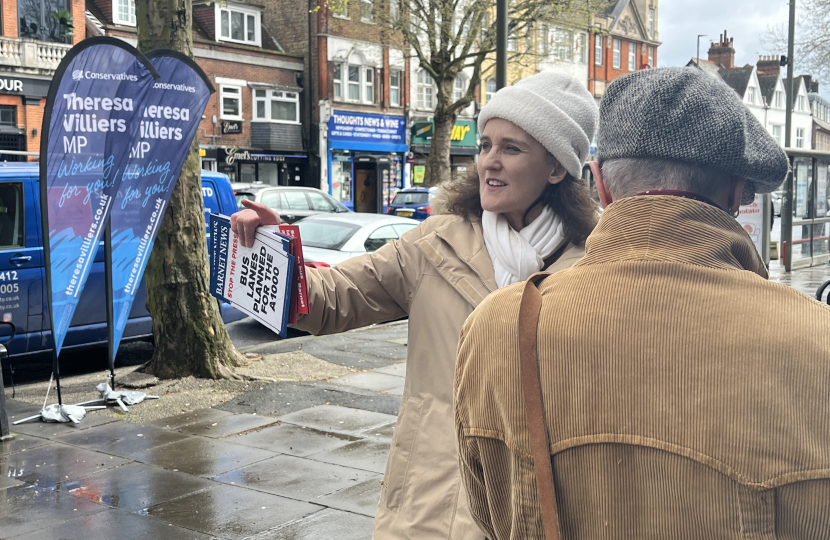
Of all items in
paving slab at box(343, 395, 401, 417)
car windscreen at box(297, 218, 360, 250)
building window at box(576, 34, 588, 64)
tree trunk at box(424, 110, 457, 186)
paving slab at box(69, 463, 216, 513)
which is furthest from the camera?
building window at box(576, 34, 588, 64)

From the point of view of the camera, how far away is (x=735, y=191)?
1339 mm

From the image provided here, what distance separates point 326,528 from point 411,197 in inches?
879

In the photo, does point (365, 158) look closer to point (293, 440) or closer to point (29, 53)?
point (29, 53)

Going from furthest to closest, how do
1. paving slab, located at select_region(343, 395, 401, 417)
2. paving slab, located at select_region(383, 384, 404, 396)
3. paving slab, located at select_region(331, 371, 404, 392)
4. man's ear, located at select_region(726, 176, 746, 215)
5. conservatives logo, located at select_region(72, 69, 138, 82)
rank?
paving slab, located at select_region(331, 371, 404, 392) → paving slab, located at select_region(383, 384, 404, 396) → paving slab, located at select_region(343, 395, 401, 417) → conservatives logo, located at select_region(72, 69, 138, 82) → man's ear, located at select_region(726, 176, 746, 215)

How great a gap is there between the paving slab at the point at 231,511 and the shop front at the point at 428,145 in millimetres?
32991

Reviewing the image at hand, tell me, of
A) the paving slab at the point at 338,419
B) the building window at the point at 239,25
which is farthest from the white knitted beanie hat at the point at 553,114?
the building window at the point at 239,25

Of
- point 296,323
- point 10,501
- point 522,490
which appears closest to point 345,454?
point 10,501

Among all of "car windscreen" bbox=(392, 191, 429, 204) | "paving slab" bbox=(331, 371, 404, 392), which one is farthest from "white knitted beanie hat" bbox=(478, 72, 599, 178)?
"car windscreen" bbox=(392, 191, 429, 204)

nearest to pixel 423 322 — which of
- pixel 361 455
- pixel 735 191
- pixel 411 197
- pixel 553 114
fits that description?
pixel 553 114

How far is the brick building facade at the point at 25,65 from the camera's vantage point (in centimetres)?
2489

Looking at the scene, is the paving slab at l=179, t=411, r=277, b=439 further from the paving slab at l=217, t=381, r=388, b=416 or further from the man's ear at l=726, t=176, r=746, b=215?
the man's ear at l=726, t=176, r=746, b=215

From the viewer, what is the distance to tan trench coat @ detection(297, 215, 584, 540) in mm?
2211

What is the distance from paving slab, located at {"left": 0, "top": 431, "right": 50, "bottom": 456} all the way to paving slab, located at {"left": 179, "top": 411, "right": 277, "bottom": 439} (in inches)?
38.8

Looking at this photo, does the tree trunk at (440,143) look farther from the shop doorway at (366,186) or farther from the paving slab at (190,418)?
the paving slab at (190,418)
